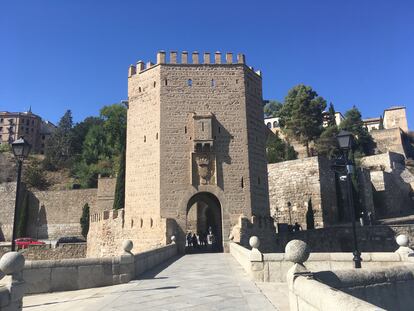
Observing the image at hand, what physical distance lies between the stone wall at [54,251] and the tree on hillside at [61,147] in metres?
28.0

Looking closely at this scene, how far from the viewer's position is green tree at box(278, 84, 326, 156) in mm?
46562

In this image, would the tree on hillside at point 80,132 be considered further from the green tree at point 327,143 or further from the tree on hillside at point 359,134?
the tree on hillside at point 359,134

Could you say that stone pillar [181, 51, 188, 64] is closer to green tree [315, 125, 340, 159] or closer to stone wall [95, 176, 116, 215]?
stone wall [95, 176, 116, 215]

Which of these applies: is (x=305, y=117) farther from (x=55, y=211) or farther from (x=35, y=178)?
(x=35, y=178)

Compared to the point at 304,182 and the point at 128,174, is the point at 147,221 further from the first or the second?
the point at 304,182

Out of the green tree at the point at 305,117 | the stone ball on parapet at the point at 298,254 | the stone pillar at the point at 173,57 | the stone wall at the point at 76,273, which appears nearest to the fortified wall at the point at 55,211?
the stone pillar at the point at 173,57

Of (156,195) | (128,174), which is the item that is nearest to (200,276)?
(156,195)

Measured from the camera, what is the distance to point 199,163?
61.3 feet

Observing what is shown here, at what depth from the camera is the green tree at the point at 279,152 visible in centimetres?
4197

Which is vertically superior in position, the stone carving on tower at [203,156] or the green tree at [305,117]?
the green tree at [305,117]

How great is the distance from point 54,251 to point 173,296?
83.5ft

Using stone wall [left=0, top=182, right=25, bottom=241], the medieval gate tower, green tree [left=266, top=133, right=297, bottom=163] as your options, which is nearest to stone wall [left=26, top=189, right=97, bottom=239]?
stone wall [left=0, top=182, right=25, bottom=241]

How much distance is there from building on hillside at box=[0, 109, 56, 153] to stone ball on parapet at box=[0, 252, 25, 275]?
8044 cm

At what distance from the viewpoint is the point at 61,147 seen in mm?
61438
